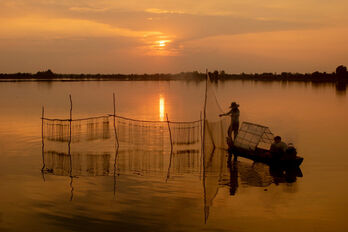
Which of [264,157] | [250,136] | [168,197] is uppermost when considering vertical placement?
[250,136]

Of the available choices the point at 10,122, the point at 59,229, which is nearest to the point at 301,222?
the point at 59,229

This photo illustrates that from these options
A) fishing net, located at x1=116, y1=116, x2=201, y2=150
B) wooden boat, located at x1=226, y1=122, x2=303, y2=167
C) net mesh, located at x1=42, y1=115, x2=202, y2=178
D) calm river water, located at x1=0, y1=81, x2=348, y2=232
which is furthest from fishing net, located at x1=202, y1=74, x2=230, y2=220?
fishing net, located at x1=116, y1=116, x2=201, y2=150

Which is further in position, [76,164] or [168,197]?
[76,164]

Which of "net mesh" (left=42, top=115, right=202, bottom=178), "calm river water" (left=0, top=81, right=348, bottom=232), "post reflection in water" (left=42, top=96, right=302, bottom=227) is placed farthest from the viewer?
"net mesh" (left=42, top=115, right=202, bottom=178)

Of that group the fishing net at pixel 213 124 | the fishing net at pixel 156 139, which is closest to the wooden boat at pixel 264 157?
the fishing net at pixel 213 124

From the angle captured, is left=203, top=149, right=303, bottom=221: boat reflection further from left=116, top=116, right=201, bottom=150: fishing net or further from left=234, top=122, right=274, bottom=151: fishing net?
left=116, top=116, right=201, bottom=150: fishing net

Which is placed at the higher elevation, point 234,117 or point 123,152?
point 234,117

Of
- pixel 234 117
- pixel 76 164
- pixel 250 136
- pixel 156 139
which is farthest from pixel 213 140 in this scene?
pixel 76 164

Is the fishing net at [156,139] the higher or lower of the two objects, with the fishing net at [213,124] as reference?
lower

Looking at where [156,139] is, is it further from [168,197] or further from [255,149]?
[168,197]

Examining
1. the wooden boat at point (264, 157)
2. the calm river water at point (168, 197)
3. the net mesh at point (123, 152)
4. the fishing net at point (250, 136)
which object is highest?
the fishing net at point (250, 136)

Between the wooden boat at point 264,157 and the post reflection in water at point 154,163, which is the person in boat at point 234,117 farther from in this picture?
the wooden boat at point 264,157

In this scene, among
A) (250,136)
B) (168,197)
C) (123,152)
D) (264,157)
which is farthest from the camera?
(123,152)

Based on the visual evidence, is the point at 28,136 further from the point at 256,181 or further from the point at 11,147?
the point at 256,181
